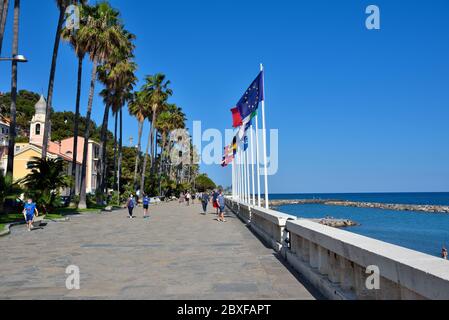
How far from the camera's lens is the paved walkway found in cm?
722

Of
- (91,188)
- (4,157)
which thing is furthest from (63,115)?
(4,157)

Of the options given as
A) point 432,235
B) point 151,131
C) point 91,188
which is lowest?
point 432,235

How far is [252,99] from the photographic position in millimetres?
20859

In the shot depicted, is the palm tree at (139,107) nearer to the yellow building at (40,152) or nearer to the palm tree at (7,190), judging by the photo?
the yellow building at (40,152)

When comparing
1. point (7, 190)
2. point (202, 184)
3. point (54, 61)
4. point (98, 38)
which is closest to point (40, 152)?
point (98, 38)

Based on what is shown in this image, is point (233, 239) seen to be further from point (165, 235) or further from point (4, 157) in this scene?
point (4, 157)

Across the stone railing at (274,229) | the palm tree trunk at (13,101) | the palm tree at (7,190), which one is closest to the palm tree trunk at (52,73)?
the palm tree trunk at (13,101)

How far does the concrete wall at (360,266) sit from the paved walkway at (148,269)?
418mm

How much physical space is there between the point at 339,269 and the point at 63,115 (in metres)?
101

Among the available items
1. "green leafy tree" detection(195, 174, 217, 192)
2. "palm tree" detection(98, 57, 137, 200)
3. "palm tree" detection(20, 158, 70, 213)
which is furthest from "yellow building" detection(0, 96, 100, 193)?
"green leafy tree" detection(195, 174, 217, 192)

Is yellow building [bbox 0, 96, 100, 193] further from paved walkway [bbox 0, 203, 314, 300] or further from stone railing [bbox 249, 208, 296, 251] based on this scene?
stone railing [bbox 249, 208, 296, 251]

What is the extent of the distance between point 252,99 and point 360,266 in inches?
627

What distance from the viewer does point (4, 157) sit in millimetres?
66000

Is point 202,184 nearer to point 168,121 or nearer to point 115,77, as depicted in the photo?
point 168,121
